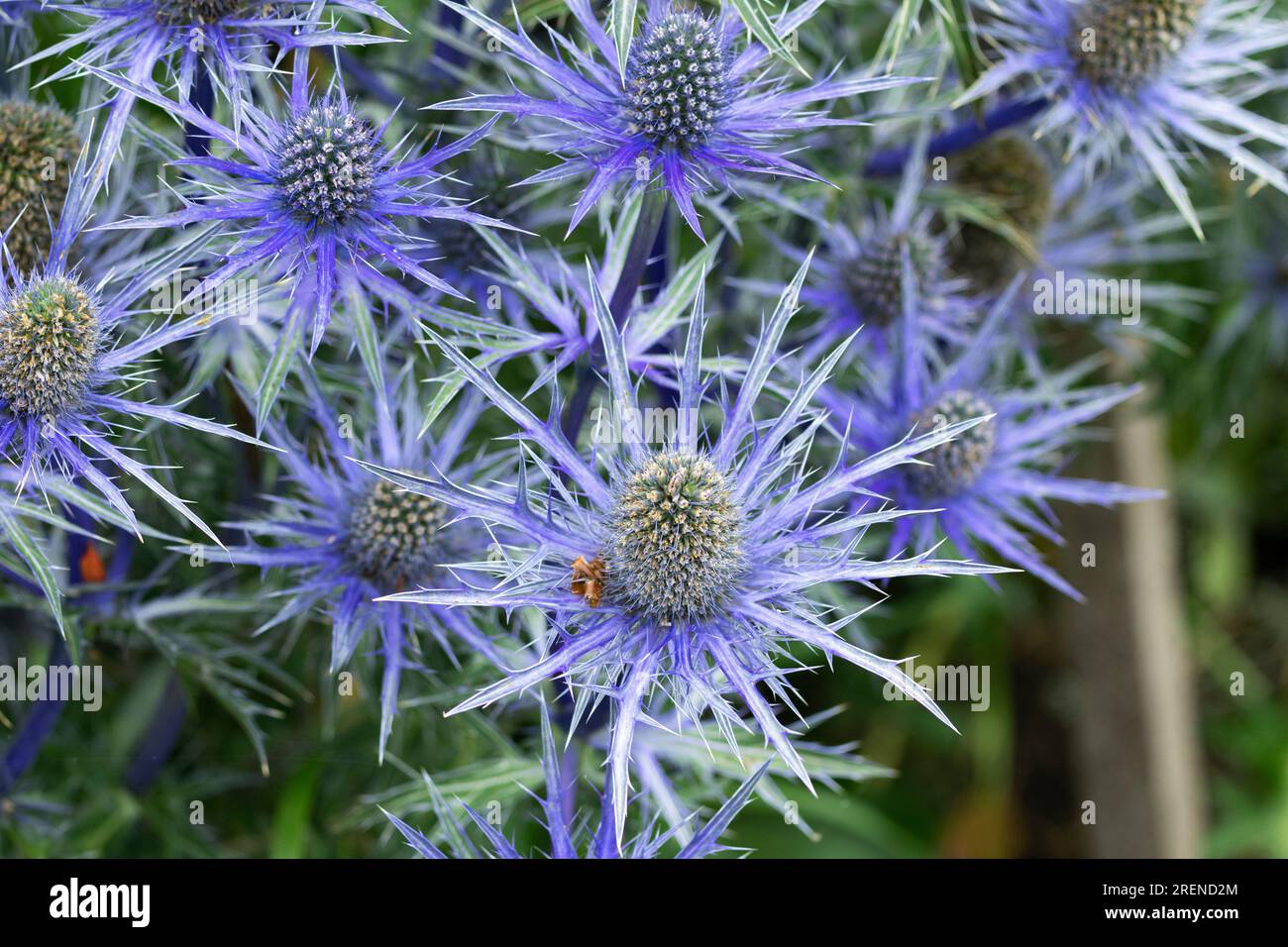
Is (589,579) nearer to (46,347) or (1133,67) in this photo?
(46,347)

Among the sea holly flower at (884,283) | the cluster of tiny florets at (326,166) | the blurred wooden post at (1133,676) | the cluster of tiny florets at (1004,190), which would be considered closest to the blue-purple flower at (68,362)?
the cluster of tiny florets at (326,166)

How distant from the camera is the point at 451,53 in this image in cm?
113

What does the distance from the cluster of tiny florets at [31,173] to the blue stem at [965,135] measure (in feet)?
2.68

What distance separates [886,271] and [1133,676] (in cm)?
105

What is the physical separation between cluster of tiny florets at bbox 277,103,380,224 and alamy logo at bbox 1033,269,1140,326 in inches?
30.7

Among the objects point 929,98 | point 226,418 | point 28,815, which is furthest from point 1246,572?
point 28,815

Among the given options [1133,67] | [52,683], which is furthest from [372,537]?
[1133,67]

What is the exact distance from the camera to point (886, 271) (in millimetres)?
1122

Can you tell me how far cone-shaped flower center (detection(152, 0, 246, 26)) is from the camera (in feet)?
2.78

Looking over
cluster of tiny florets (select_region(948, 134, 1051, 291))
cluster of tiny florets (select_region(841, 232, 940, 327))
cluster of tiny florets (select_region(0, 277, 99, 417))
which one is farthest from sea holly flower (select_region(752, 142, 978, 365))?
cluster of tiny florets (select_region(0, 277, 99, 417))

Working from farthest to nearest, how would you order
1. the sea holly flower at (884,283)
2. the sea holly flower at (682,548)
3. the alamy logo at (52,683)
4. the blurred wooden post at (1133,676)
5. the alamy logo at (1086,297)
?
1. the blurred wooden post at (1133,676)
2. the alamy logo at (1086,297)
3. the sea holly flower at (884,283)
4. the alamy logo at (52,683)
5. the sea holly flower at (682,548)

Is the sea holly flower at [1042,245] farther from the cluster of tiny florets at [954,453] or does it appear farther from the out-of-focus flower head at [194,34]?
the out-of-focus flower head at [194,34]

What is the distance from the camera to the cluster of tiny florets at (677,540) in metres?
0.79

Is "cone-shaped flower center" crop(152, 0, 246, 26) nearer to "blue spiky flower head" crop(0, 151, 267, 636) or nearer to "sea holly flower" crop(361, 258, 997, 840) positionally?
"blue spiky flower head" crop(0, 151, 267, 636)
